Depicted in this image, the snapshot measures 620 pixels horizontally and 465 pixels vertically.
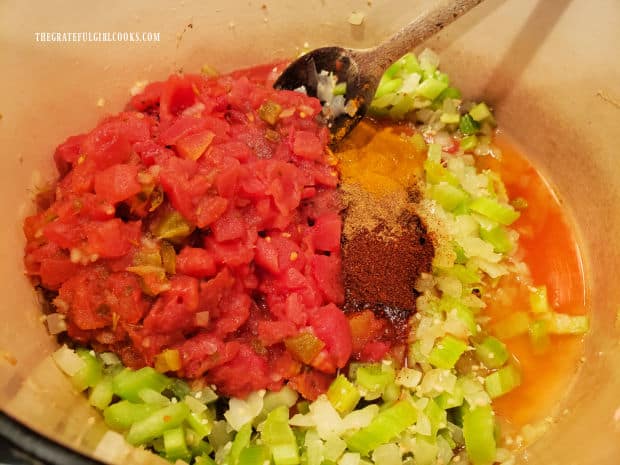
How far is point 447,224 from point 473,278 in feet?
0.85

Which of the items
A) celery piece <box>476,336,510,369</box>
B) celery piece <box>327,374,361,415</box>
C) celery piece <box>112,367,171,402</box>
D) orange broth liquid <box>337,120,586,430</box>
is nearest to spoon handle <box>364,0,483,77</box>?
orange broth liquid <box>337,120,586,430</box>

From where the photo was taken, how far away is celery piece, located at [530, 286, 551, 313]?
2.47m

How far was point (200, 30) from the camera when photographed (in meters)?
2.71

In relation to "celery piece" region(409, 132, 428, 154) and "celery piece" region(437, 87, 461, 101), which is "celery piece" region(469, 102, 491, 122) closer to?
"celery piece" region(437, 87, 461, 101)

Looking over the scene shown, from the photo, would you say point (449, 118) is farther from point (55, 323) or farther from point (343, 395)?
point (55, 323)

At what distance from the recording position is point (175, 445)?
1.91 metres

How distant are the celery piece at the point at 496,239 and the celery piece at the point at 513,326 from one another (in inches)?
11.8

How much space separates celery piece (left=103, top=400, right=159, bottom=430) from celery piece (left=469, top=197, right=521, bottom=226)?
1587 millimetres

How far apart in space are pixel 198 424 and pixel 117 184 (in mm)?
869

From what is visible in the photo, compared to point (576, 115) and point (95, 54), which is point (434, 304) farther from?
point (95, 54)

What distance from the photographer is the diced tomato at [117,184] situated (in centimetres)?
194

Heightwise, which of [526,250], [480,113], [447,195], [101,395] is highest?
[480,113]

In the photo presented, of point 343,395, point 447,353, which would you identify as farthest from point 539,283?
point 343,395

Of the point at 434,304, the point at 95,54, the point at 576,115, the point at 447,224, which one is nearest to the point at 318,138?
the point at 447,224
